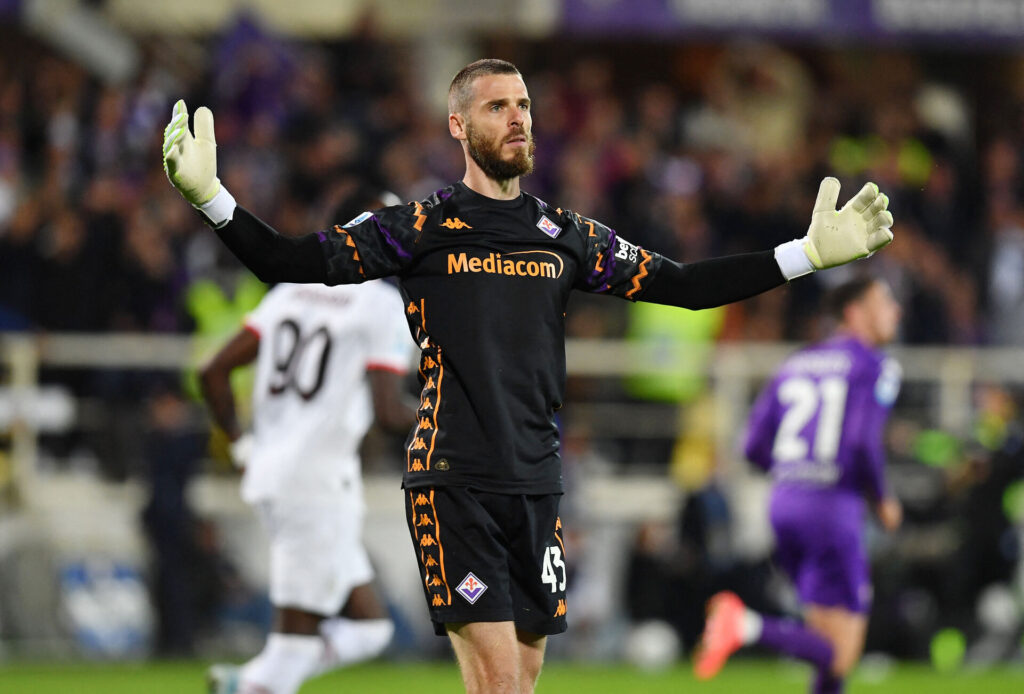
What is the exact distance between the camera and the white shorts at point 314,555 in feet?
24.5

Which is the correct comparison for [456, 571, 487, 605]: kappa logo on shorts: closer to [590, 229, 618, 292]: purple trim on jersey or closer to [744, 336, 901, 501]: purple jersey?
[590, 229, 618, 292]: purple trim on jersey

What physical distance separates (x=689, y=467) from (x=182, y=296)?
4.32 m

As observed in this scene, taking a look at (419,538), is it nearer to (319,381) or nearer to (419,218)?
(419,218)

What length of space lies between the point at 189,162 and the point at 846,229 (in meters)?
2.06

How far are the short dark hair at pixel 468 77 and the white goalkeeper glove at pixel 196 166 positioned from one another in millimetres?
845

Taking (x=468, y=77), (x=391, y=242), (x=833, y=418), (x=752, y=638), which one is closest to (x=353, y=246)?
(x=391, y=242)

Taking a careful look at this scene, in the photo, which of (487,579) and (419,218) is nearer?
(487,579)

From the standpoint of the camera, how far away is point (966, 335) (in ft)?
54.5

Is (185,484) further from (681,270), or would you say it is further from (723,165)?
(681,270)

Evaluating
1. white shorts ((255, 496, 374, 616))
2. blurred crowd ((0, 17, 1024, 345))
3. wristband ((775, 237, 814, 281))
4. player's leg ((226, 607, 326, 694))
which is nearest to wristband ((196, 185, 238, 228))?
wristband ((775, 237, 814, 281))

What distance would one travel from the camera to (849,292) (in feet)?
29.6

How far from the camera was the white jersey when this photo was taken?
754 centimetres

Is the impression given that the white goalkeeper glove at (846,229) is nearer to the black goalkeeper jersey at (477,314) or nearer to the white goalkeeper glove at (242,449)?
the black goalkeeper jersey at (477,314)

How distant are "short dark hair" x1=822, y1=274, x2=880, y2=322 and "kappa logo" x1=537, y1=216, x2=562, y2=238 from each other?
3.69 meters
